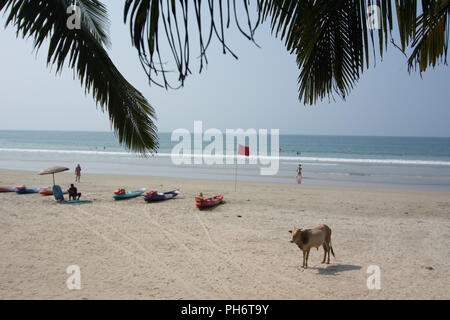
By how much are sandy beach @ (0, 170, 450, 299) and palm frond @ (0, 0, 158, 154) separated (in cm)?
324

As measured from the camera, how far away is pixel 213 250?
7.58 m

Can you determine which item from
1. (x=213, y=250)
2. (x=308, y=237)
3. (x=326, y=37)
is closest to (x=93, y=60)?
(x=326, y=37)

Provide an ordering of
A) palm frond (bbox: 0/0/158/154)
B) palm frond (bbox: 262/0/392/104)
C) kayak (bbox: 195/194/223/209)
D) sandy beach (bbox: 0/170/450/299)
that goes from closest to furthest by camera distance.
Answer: palm frond (bbox: 262/0/392/104)
palm frond (bbox: 0/0/158/154)
sandy beach (bbox: 0/170/450/299)
kayak (bbox: 195/194/223/209)

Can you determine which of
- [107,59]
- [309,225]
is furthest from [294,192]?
[107,59]

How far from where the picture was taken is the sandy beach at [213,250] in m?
5.56

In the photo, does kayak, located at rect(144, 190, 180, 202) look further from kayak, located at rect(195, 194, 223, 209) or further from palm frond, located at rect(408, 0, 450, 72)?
palm frond, located at rect(408, 0, 450, 72)

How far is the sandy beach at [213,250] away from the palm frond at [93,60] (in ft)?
10.6

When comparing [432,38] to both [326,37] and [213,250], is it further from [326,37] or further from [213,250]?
[213,250]

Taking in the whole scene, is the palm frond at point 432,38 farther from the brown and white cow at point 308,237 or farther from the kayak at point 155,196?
the kayak at point 155,196

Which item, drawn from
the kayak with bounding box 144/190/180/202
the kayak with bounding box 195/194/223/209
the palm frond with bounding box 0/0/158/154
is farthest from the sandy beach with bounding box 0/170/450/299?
the palm frond with bounding box 0/0/158/154

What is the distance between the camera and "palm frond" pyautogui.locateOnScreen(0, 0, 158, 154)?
8.31ft

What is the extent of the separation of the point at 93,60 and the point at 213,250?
5593 mm

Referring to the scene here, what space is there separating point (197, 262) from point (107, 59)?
16.1ft
